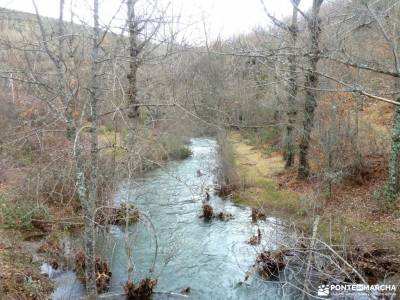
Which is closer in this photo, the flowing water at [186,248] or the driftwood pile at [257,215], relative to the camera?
the flowing water at [186,248]

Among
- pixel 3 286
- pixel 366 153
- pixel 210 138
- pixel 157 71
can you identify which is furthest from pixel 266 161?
pixel 3 286

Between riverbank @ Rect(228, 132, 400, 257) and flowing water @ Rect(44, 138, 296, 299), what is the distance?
1.12m

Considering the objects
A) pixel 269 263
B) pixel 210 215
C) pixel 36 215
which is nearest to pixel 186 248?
pixel 269 263

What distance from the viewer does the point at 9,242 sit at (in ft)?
37.8

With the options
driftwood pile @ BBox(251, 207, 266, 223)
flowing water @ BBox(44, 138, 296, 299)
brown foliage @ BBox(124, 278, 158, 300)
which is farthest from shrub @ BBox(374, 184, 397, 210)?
brown foliage @ BBox(124, 278, 158, 300)

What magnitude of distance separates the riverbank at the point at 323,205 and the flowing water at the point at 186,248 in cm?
112

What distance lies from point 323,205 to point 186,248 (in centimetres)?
574

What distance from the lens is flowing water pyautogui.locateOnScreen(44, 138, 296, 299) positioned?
33.3 feet

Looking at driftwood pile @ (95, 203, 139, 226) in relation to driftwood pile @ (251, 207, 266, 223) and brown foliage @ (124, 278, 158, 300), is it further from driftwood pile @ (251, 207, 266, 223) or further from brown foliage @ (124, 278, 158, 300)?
driftwood pile @ (251, 207, 266, 223)

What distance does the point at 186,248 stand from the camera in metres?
12.6

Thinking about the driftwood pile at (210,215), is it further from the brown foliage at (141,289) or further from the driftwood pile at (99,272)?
the brown foliage at (141,289)

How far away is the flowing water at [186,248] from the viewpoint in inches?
400

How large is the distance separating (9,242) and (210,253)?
18.4ft
